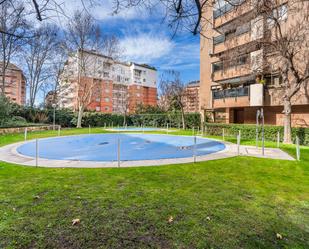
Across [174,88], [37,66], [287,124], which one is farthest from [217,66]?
[37,66]

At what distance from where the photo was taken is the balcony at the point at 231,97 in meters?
19.4

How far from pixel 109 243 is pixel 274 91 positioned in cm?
1912

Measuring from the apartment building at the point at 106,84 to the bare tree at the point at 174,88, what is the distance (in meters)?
7.89

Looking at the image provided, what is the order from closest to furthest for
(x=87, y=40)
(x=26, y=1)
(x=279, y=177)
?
1. (x=26, y=1)
2. (x=279, y=177)
3. (x=87, y=40)

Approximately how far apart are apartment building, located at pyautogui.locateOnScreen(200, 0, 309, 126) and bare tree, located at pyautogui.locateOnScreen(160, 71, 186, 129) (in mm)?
3870

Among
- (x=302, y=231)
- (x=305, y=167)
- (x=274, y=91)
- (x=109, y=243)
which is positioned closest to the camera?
(x=109, y=243)

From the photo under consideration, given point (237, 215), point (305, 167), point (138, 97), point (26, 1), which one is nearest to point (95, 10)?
point (26, 1)

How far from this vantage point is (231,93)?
2081 cm

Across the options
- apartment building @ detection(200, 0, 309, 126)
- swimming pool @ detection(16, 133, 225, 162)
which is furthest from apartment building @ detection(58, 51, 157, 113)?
swimming pool @ detection(16, 133, 225, 162)

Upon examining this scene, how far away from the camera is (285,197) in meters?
4.61

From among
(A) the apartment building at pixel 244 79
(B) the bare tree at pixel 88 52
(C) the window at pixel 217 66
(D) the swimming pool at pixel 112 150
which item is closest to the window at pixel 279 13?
A: (A) the apartment building at pixel 244 79

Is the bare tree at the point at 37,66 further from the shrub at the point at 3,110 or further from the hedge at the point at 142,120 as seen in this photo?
the shrub at the point at 3,110

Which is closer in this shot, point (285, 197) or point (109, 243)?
point (109, 243)

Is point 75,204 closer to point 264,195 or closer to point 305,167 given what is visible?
point 264,195
